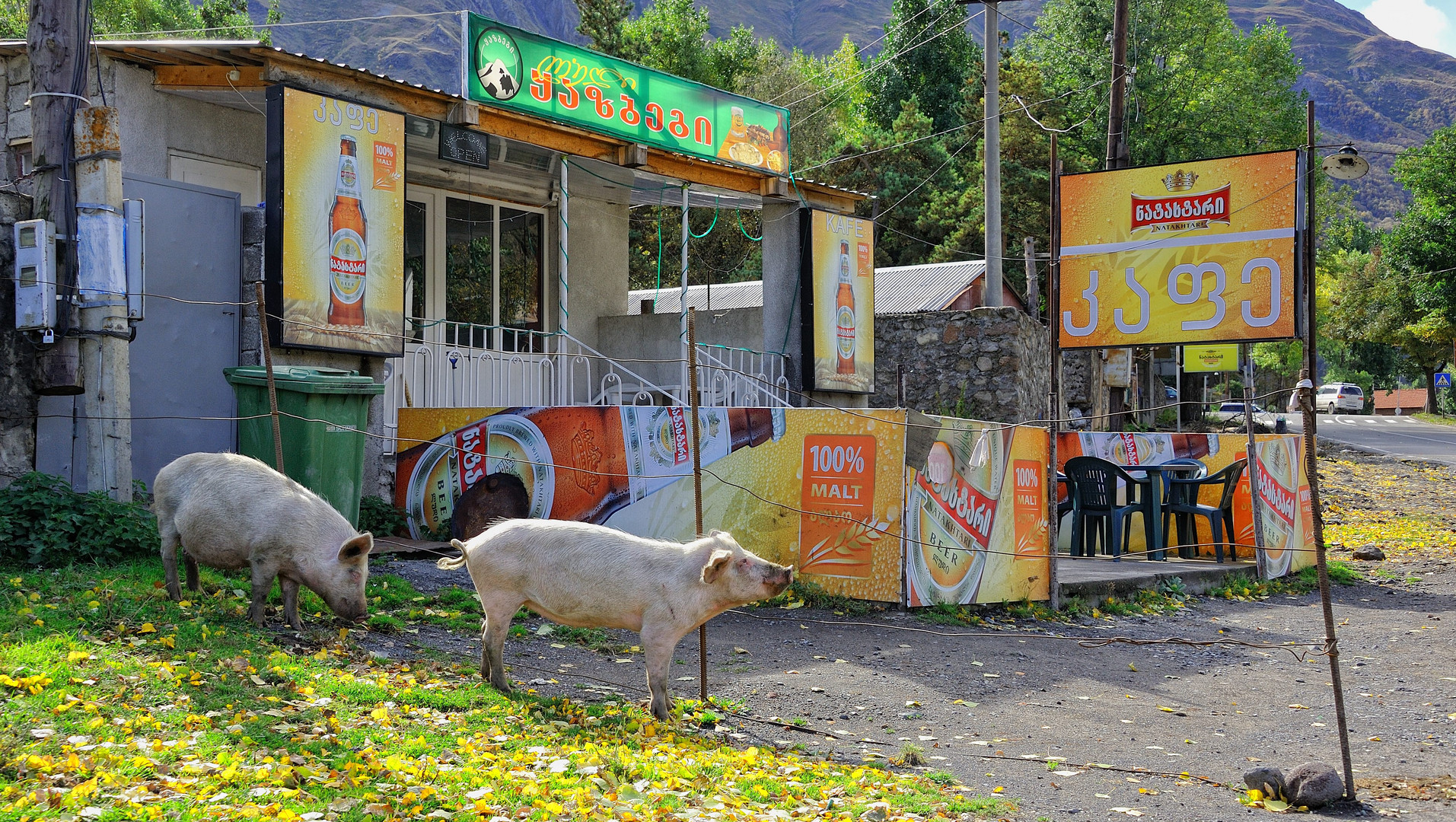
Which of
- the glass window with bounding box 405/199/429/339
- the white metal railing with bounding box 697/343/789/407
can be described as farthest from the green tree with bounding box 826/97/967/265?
the glass window with bounding box 405/199/429/339

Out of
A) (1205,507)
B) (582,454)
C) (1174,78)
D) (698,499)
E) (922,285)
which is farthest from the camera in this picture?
(1174,78)

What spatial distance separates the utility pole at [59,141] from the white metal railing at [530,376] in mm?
2786

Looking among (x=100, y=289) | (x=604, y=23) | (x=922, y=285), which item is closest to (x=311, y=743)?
(x=100, y=289)

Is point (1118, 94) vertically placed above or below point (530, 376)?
above

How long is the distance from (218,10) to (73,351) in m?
27.2

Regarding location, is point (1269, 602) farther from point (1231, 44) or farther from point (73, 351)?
point (1231, 44)

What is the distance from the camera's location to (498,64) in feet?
35.1

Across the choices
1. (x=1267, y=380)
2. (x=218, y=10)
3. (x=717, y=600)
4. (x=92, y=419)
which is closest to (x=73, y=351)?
(x=92, y=419)

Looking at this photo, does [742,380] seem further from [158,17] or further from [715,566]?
[158,17]

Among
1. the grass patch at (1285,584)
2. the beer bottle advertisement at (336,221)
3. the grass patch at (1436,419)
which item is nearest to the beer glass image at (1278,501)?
the grass patch at (1285,584)

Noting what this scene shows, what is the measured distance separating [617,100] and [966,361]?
8581mm

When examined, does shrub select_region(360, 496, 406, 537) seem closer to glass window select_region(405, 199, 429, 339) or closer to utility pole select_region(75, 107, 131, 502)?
utility pole select_region(75, 107, 131, 502)

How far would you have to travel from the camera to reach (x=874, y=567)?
891 centimetres

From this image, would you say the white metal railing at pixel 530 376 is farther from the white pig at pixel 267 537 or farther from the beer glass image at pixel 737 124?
the white pig at pixel 267 537
